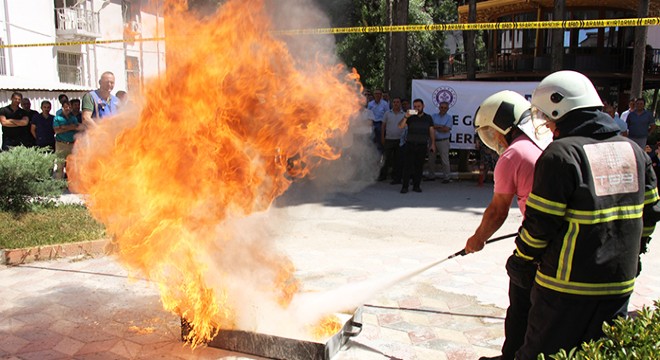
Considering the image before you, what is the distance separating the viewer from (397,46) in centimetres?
1434

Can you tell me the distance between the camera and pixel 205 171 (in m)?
4.30

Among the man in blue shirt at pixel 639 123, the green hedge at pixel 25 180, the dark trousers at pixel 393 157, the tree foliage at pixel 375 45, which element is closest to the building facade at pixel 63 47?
the dark trousers at pixel 393 157

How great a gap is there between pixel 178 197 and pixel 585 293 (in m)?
2.97

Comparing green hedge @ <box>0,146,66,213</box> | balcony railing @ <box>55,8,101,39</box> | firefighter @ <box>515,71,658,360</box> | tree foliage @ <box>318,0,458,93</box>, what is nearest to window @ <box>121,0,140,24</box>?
balcony railing @ <box>55,8,101,39</box>

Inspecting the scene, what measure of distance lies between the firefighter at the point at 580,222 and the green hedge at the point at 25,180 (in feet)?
22.7

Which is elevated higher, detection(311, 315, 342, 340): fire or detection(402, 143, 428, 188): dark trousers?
detection(402, 143, 428, 188): dark trousers

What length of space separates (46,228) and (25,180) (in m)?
0.95

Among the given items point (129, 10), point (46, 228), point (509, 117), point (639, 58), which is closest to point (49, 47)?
point (129, 10)

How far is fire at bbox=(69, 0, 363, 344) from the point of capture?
163 inches

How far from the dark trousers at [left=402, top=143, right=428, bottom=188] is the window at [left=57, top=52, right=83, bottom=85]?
61.6 ft

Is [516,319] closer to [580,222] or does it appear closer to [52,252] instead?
[580,222]

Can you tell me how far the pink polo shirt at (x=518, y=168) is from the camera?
3242 millimetres

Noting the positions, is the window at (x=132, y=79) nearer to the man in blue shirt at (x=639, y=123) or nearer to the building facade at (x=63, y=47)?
the building facade at (x=63, y=47)

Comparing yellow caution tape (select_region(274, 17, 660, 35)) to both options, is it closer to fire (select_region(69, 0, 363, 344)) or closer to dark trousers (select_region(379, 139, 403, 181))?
dark trousers (select_region(379, 139, 403, 181))
